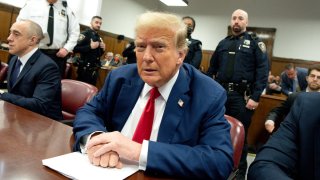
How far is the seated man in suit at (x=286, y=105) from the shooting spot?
127 inches

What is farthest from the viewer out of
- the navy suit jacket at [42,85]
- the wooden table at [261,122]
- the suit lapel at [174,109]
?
the wooden table at [261,122]

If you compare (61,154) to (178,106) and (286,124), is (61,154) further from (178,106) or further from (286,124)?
(286,124)

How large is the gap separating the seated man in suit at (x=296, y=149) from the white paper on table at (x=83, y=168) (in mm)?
461

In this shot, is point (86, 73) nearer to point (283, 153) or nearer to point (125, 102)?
point (125, 102)

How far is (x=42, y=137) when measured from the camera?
1180 millimetres

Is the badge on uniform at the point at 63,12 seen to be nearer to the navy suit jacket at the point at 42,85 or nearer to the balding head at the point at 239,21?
the navy suit jacket at the point at 42,85

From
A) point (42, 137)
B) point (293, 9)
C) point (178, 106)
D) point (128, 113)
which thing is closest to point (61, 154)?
point (42, 137)

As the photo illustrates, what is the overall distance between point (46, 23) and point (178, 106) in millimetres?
2969

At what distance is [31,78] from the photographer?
2.11m

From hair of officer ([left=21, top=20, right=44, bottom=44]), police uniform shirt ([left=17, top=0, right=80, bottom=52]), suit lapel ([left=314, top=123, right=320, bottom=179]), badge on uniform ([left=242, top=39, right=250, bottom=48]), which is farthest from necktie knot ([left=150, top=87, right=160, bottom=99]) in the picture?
police uniform shirt ([left=17, top=0, right=80, bottom=52])

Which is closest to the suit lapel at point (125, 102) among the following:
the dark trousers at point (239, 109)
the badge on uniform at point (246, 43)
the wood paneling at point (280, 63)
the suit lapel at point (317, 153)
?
the suit lapel at point (317, 153)

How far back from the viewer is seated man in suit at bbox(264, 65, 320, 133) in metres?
3.23

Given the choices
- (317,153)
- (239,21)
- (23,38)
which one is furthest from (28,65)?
(239,21)

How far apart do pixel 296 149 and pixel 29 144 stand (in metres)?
0.99
